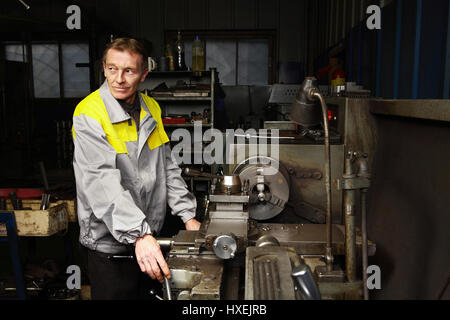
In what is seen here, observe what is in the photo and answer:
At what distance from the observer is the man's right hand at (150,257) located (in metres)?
0.99

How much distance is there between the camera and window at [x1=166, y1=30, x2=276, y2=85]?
18.8ft

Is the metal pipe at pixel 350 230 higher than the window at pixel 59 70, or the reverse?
the window at pixel 59 70

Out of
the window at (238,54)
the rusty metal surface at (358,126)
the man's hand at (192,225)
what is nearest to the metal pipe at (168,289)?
the man's hand at (192,225)

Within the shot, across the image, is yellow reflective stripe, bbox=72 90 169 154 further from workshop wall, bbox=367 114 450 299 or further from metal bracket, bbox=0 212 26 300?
metal bracket, bbox=0 212 26 300

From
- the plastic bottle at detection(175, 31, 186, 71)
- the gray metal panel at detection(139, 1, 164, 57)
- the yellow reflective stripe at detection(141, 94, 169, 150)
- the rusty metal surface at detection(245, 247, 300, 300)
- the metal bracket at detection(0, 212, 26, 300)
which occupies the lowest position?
the metal bracket at detection(0, 212, 26, 300)

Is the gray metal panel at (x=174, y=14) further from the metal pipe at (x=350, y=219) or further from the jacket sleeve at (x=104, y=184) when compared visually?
the metal pipe at (x=350, y=219)

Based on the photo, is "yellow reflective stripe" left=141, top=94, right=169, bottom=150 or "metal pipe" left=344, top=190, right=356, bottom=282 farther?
"yellow reflective stripe" left=141, top=94, right=169, bottom=150

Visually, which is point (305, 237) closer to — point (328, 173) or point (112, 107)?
point (328, 173)

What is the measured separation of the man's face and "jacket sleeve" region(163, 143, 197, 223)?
0.98 ft

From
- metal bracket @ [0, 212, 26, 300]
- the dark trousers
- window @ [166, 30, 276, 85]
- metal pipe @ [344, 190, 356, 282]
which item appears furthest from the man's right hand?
window @ [166, 30, 276, 85]

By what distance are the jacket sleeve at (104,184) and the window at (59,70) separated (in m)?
5.20

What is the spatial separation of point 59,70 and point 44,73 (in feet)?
0.89

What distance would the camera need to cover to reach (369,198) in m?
1.58

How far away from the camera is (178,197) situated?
1507 mm
